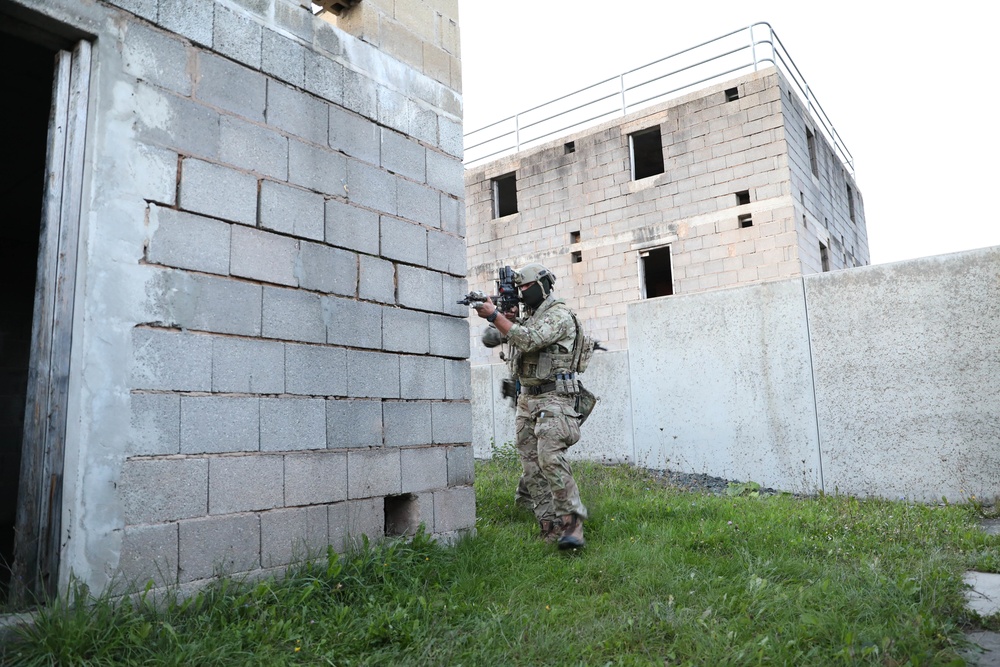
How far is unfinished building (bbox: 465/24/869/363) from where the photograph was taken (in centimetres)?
1165

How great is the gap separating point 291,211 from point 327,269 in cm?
36

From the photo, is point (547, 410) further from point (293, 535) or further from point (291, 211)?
point (291, 211)

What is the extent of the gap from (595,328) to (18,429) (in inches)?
364

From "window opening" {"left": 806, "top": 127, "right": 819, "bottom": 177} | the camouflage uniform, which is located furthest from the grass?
"window opening" {"left": 806, "top": 127, "right": 819, "bottom": 177}

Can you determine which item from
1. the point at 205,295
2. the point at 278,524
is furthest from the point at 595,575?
the point at 205,295

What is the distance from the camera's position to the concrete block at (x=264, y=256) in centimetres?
342

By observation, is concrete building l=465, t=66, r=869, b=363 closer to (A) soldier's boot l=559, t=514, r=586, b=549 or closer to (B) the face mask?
(B) the face mask

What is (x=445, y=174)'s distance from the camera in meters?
4.73

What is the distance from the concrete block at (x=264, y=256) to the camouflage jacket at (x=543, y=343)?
63.5 inches

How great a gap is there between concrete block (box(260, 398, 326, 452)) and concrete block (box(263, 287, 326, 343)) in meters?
0.34

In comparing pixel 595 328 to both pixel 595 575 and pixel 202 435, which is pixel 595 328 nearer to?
pixel 595 575

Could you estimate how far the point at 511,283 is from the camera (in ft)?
16.9

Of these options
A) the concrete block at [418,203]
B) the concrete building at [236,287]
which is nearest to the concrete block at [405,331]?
the concrete building at [236,287]

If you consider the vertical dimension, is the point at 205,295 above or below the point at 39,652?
above
